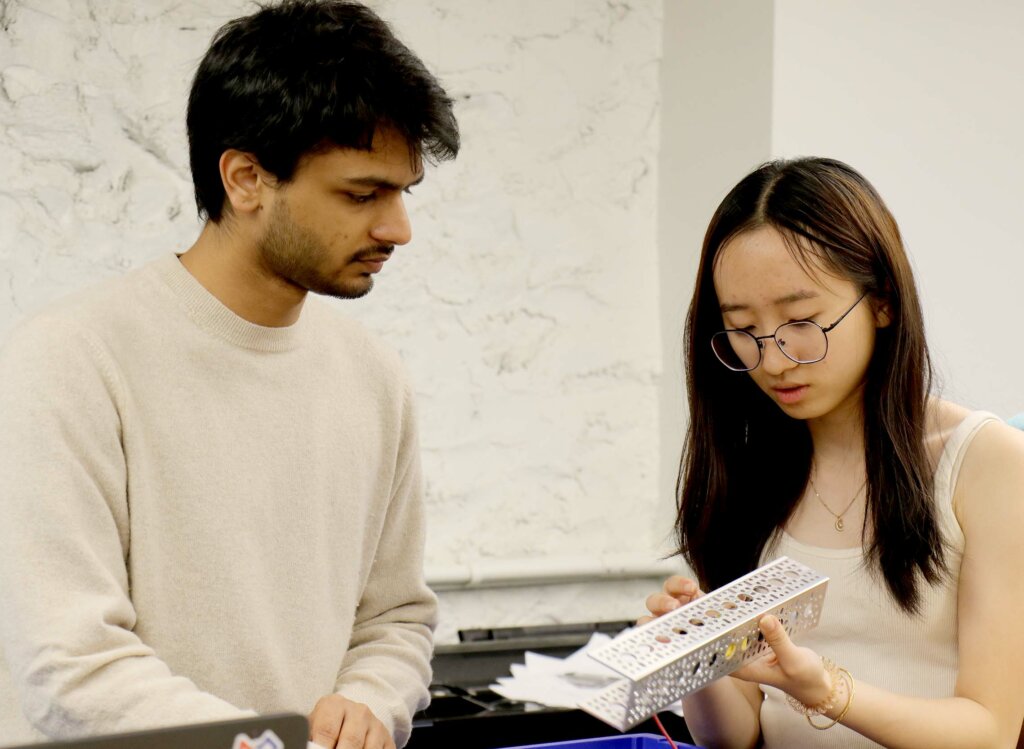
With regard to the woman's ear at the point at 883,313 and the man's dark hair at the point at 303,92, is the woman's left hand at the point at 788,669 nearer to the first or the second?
the woman's ear at the point at 883,313

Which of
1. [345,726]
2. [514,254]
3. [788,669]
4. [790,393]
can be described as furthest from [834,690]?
[514,254]

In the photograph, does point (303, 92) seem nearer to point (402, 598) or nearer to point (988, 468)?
point (402, 598)

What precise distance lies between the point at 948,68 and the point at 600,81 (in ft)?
2.07

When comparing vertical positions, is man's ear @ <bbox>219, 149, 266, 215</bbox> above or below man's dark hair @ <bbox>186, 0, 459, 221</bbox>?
below

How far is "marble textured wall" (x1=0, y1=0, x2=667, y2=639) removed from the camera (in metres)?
1.91

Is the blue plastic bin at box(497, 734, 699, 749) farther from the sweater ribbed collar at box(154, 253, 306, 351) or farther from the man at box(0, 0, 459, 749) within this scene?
the sweater ribbed collar at box(154, 253, 306, 351)

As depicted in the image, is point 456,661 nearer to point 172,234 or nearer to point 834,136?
point 172,234

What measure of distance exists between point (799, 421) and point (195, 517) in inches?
26.6

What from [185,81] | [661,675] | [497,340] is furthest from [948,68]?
[661,675]

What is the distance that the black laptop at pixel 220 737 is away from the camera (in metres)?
0.56

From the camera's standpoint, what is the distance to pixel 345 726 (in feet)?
3.92

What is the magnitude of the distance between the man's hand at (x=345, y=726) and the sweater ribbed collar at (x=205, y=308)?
39 cm

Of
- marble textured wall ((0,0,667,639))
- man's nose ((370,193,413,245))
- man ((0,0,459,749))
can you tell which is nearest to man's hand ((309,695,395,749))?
man ((0,0,459,749))

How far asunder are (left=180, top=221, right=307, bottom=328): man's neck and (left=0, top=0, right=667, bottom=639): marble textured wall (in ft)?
2.38
